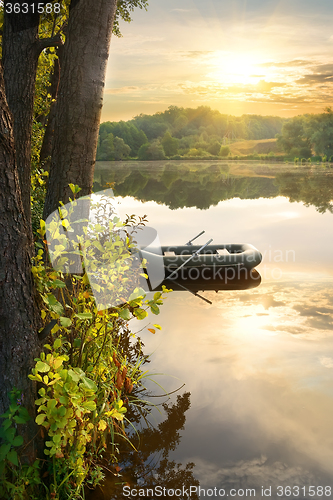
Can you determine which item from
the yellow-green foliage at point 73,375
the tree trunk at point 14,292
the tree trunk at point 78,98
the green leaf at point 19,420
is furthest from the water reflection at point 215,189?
the green leaf at point 19,420

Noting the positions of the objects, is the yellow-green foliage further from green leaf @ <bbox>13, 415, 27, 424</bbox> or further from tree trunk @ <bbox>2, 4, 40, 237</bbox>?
tree trunk @ <bbox>2, 4, 40, 237</bbox>

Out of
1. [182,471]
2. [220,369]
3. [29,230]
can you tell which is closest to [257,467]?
[182,471]

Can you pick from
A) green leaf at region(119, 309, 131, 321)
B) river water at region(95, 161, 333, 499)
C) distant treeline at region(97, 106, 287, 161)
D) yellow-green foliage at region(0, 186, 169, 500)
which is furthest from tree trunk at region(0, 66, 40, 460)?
distant treeline at region(97, 106, 287, 161)

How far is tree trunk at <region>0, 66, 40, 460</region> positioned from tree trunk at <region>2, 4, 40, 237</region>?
5.87ft

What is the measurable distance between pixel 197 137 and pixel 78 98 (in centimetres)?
6143

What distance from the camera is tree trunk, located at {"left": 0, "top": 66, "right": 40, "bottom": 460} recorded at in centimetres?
200

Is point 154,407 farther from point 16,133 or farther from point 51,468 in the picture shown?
point 16,133

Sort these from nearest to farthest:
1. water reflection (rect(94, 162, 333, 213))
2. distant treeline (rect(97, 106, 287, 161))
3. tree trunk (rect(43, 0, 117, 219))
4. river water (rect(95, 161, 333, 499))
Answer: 1. tree trunk (rect(43, 0, 117, 219))
2. river water (rect(95, 161, 333, 499))
3. water reflection (rect(94, 162, 333, 213))
4. distant treeline (rect(97, 106, 287, 161))

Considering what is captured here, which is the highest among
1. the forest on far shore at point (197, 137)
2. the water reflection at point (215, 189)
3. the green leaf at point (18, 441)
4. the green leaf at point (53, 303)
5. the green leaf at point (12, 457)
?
the forest on far shore at point (197, 137)

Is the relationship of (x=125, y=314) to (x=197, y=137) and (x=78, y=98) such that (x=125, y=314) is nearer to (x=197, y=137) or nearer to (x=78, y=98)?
(x=78, y=98)

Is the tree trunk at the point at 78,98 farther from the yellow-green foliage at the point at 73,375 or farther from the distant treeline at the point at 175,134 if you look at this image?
the distant treeline at the point at 175,134

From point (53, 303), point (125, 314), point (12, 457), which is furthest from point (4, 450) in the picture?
point (125, 314)

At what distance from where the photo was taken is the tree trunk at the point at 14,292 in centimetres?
200

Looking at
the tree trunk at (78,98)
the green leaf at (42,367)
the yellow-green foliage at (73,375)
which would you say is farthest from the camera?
the tree trunk at (78,98)
